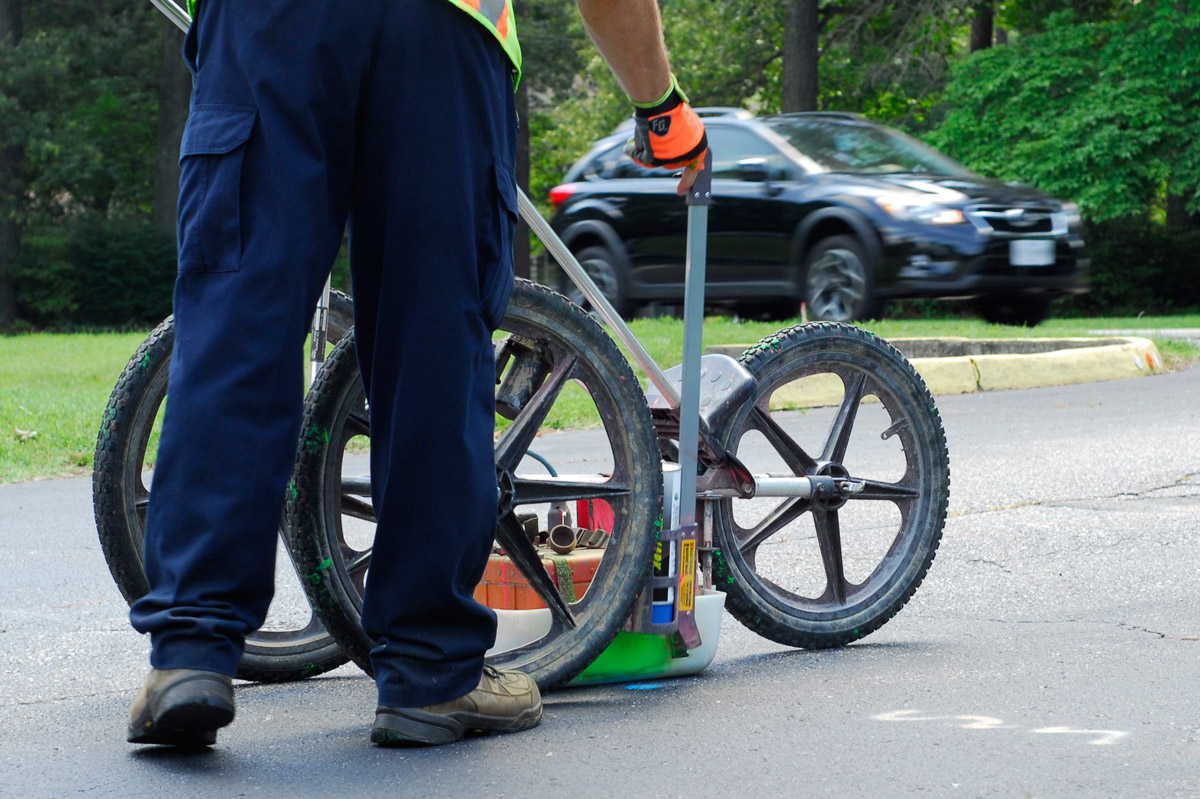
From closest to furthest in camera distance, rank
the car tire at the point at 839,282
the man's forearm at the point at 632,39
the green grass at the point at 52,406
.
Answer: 1. the man's forearm at the point at 632,39
2. the green grass at the point at 52,406
3. the car tire at the point at 839,282

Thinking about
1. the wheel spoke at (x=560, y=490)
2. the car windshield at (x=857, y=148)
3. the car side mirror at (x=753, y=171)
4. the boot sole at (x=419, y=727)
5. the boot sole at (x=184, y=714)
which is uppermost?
the car windshield at (x=857, y=148)

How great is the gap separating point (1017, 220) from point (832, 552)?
29.0 feet

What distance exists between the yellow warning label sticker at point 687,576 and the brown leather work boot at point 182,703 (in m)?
0.96

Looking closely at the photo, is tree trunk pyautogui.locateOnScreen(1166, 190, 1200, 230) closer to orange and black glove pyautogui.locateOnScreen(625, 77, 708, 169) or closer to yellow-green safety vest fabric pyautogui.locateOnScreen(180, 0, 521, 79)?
orange and black glove pyautogui.locateOnScreen(625, 77, 708, 169)

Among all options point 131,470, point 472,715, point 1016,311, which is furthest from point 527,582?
point 1016,311

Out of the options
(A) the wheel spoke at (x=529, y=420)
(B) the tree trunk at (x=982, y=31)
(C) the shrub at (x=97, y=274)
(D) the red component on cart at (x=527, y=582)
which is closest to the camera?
(A) the wheel spoke at (x=529, y=420)

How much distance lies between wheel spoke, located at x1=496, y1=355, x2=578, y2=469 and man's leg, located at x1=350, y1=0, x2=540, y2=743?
0.31 metres

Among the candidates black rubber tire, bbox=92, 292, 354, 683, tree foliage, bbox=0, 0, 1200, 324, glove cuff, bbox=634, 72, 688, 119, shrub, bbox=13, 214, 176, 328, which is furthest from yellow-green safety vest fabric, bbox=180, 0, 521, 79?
shrub, bbox=13, 214, 176, 328

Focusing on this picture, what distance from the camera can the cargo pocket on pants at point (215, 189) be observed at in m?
2.13

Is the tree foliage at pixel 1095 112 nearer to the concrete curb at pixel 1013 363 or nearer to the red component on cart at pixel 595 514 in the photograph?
the concrete curb at pixel 1013 363

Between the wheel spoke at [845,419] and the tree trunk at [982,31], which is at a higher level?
the tree trunk at [982,31]

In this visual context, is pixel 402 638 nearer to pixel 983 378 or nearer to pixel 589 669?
pixel 589 669

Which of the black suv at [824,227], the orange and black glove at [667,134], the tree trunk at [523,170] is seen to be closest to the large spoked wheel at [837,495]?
the orange and black glove at [667,134]

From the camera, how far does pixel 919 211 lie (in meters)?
11.3
